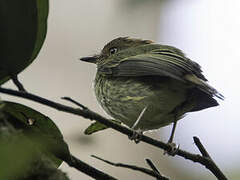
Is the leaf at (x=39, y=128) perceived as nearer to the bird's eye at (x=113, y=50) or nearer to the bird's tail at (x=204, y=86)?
the bird's tail at (x=204, y=86)

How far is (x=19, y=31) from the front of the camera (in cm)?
151

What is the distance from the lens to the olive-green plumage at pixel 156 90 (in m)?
2.89

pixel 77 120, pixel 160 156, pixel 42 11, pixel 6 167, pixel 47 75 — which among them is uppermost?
pixel 42 11

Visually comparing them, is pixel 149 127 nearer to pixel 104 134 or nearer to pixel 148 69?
pixel 148 69

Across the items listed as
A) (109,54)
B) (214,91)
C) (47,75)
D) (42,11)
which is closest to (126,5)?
(42,11)

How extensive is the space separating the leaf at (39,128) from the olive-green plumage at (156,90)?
1.29m

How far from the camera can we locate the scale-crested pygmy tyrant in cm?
289

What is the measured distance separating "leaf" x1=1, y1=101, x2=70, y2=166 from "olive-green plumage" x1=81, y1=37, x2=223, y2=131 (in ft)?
4.22

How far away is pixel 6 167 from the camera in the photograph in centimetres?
80

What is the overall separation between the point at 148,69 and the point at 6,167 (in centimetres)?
219

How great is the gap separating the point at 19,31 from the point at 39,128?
0.30m

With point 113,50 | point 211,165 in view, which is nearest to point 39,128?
point 211,165

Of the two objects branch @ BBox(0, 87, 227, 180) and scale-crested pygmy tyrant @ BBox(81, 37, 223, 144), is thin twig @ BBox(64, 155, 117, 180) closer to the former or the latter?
branch @ BBox(0, 87, 227, 180)

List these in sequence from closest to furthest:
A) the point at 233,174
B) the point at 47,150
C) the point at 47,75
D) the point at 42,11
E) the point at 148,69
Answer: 1. the point at 47,150
2. the point at 42,11
3. the point at 233,174
4. the point at 148,69
5. the point at 47,75
